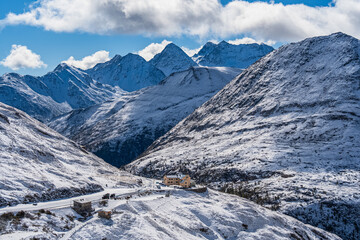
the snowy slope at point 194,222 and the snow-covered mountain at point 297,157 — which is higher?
the snow-covered mountain at point 297,157

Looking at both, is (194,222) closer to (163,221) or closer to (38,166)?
(163,221)

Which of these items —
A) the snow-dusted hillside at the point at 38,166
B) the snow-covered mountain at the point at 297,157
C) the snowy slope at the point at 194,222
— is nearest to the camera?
the snowy slope at the point at 194,222

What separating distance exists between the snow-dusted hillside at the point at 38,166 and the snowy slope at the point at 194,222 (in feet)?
66.1

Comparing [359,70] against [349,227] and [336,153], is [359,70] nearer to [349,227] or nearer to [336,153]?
[336,153]

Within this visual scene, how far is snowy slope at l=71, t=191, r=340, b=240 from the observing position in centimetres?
5097

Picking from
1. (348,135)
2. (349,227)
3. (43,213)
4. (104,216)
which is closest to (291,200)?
(349,227)

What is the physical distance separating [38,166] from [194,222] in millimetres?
45762

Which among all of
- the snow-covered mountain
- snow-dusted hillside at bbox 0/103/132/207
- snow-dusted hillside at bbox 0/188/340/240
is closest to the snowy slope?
snow-dusted hillside at bbox 0/188/340/240

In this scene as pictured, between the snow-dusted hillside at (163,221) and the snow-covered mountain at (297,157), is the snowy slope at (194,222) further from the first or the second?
the snow-covered mountain at (297,157)

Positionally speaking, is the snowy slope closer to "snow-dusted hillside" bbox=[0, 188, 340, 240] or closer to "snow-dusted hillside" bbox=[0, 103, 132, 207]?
"snow-dusted hillside" bbox=[0, 188, 340, 240]

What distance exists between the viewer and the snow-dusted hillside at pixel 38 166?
225 ft

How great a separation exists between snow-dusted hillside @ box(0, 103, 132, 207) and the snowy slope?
20.1m

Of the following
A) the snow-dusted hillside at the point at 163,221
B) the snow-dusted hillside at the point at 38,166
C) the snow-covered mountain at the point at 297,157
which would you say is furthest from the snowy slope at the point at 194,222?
the snow-dusted hillside at the point at 38,166

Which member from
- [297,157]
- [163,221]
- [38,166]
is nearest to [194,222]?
[163,221]
